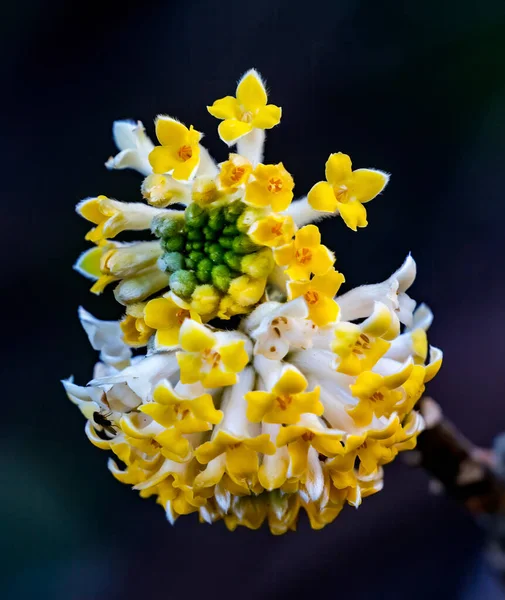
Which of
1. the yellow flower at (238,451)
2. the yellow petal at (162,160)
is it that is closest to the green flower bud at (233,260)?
the yellow petal at (162,160)

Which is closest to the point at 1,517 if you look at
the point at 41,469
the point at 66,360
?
the point at 41,469

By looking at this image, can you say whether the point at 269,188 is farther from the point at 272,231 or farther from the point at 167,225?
the point at 167,225

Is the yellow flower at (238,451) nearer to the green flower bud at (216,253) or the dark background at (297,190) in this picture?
the green flower bud at (216,253)

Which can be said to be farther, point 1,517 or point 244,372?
point 1,517

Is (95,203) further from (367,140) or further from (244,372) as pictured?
(367,140)

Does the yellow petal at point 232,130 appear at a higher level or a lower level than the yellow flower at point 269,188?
Result: higher

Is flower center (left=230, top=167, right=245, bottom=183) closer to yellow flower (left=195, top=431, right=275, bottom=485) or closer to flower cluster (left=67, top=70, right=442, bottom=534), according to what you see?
flower cluster (left=67, top=70, right=442, bottom=534)

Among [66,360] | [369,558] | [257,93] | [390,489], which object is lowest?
[369,558]

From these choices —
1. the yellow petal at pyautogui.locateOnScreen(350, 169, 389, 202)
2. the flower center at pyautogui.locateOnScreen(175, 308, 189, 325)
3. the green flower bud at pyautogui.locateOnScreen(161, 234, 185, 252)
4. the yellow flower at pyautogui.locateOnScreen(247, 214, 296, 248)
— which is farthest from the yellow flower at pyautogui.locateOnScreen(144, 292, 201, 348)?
the yellow petal at pyautogui.locateOnScreen(350, 169, 389, 202)
